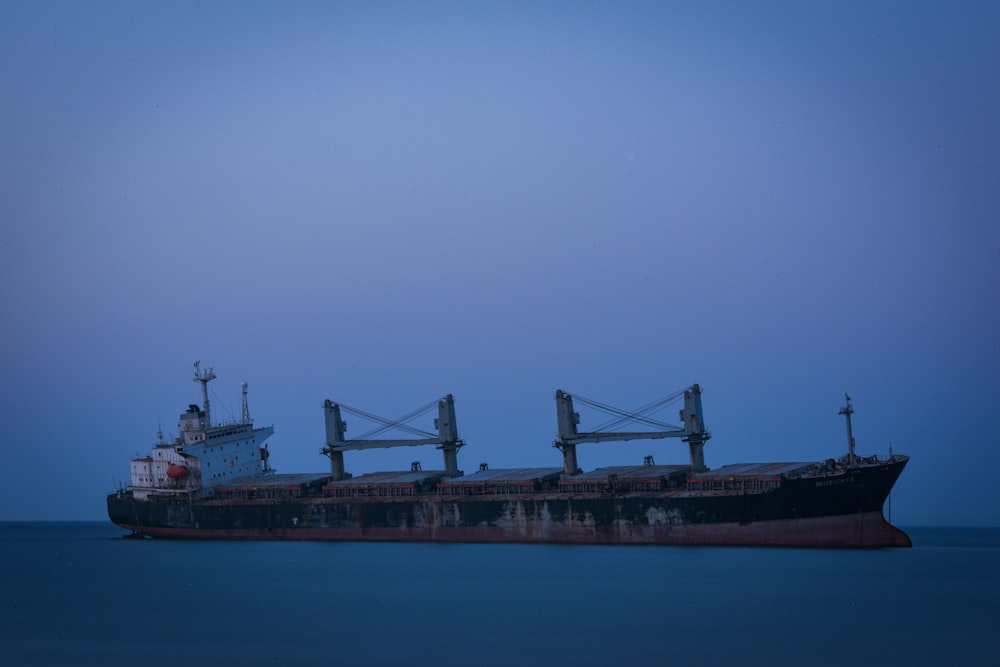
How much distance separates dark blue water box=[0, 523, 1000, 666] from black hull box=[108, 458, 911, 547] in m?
0.87

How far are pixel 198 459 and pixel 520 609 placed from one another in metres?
32.2

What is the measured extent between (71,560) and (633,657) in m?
41.0

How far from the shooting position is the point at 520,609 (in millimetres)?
34844

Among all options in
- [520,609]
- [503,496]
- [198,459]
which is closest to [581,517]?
[503,496]

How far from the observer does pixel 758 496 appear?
4403cm

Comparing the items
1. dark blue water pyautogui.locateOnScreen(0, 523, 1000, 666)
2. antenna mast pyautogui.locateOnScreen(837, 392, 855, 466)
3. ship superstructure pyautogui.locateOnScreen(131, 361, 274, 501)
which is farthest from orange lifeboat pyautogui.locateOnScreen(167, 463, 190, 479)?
antenna mast pyautogui.locateOnScreen(837, 392, 855, 466)

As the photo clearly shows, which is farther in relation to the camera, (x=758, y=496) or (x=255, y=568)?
(x=255, y=568)

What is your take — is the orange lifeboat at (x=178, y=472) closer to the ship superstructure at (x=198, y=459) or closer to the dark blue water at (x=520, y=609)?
the ship superstructure at (x=198, y=459)

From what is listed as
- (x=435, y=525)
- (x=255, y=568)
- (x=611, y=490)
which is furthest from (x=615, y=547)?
(x=255, y=568)

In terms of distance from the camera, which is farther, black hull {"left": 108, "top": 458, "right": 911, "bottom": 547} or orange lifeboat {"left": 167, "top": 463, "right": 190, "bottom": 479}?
orange lifeboat {"left": 167, "top": 463, "right": 190, "bottom": 479}

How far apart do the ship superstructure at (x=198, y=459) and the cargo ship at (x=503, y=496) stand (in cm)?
8

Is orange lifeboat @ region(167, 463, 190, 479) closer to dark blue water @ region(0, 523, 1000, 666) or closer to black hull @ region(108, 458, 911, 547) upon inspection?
black hull @ region(108, 458, 911, 547)

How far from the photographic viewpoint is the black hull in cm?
4359

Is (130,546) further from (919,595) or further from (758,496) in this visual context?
(919,595)
